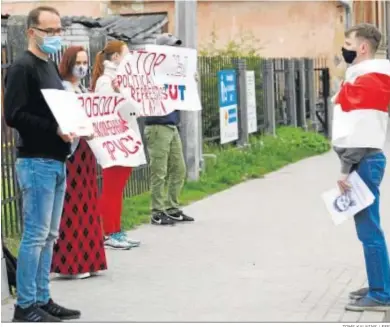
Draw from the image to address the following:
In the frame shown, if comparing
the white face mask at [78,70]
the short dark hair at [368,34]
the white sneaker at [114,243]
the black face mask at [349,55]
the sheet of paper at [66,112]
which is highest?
the short dark hair at [368,34]

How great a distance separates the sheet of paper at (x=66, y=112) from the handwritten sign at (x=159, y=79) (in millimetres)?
2744

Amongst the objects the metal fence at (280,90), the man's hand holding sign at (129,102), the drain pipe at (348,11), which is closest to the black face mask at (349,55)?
the man's hand holding sign at (129,102)

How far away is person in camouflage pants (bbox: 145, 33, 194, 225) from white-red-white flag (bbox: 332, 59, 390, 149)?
3795 mm

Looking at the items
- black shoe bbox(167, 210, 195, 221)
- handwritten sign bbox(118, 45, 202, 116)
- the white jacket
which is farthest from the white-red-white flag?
black shoe bbox(167, 210, 195, 221)

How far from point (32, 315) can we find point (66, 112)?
1.27m

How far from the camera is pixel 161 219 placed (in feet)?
35.1

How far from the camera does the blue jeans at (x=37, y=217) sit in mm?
6238

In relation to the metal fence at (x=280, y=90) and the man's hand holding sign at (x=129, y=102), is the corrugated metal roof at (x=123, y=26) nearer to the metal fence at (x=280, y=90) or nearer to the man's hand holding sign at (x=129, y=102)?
the metal fence at (x=280, y=90)

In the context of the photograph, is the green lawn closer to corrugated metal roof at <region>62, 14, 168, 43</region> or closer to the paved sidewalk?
the paved sidewalk

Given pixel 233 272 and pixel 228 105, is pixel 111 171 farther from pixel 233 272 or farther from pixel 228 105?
pixel 228 105

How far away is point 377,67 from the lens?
661 centimetres

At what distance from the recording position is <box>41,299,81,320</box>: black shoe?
21.6 feet

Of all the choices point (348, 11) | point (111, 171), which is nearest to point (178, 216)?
point (111, 171)

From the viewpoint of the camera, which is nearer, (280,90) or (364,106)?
(364,106)
